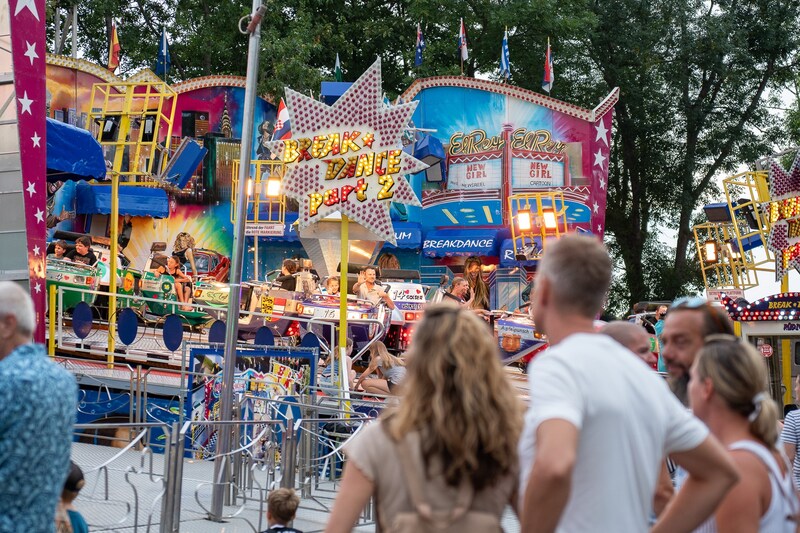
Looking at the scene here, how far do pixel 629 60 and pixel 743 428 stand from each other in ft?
124

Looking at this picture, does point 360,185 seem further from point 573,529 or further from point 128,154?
point 128,154

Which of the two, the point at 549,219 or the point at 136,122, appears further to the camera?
the point at 136,122

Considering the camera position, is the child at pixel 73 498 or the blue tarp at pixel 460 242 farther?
the blue tarp at pixel 460 242

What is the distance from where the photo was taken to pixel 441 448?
3373 mm

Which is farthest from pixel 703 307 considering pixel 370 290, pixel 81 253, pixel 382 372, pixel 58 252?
pixel 370 290

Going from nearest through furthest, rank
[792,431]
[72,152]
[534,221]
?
[792,431] < [72,152] < [534,221]

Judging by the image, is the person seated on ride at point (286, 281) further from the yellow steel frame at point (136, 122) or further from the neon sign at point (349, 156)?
the neon sign at point (349, 156)

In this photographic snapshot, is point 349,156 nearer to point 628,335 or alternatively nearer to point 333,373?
point 333,373

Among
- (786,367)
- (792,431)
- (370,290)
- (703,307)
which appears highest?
(370,290)

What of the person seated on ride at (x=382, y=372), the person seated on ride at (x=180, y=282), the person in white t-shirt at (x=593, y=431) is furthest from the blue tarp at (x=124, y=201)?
the person in white t-shirt at (x=593, y=431)

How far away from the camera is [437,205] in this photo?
32156mm

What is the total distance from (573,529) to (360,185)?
40.9ft

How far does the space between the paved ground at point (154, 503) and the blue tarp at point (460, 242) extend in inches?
682

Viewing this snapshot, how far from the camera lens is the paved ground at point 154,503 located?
9688 millimetres
